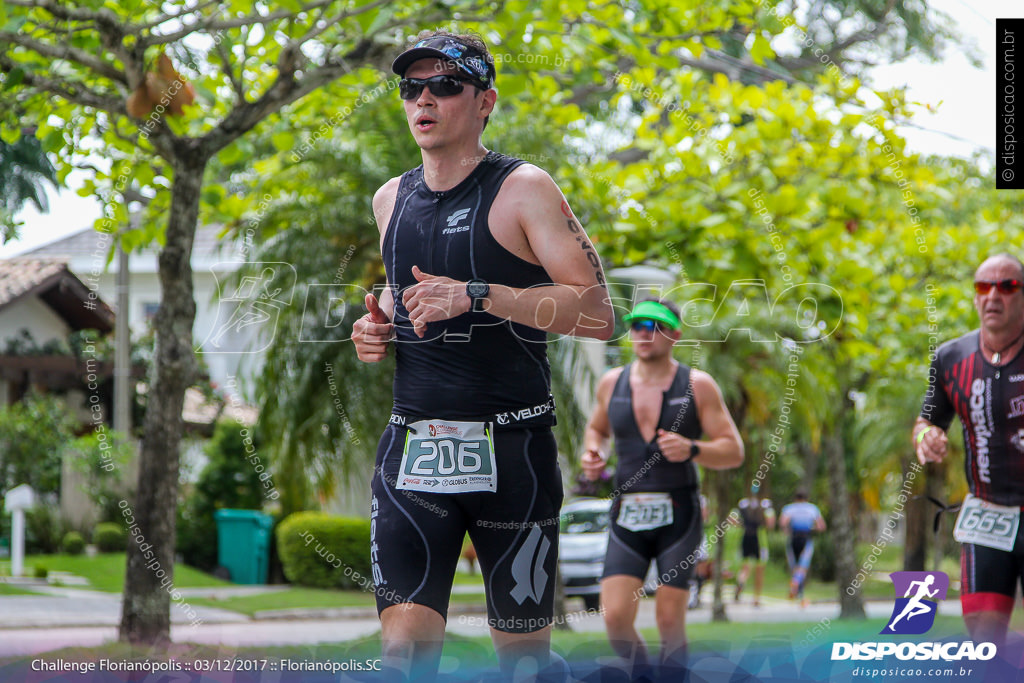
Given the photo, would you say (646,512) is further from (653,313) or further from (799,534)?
(799,534)

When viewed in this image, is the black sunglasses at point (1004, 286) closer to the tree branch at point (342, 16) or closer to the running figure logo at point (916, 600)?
the running figure logo at point (916, 600)

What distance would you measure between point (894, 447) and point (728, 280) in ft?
29.4

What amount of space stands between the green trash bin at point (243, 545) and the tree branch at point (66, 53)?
397 inches

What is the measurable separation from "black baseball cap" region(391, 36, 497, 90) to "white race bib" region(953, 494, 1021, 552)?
2.56 meters

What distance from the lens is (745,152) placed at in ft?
24.9

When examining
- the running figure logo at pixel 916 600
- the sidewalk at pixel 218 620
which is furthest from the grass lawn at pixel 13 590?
the running figure logo at pixel 916 600

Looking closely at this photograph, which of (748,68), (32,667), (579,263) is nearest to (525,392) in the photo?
(579,263)

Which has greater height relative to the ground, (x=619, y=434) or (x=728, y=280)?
(x=728, y=280)

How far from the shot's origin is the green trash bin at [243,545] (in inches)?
568

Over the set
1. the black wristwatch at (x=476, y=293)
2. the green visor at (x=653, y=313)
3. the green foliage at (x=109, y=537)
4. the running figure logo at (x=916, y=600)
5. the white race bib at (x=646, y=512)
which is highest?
the green visor at (x=653, y=313)

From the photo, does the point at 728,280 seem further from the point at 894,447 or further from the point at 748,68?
the point at 894,447

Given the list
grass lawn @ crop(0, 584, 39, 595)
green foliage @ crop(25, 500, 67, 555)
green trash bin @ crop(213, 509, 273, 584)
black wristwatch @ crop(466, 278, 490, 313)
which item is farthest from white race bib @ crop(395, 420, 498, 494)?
green trash bin @ crop(213, 509, 273, 584)

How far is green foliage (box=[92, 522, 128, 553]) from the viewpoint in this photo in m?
13.5

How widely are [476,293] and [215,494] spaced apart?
45.6ft
